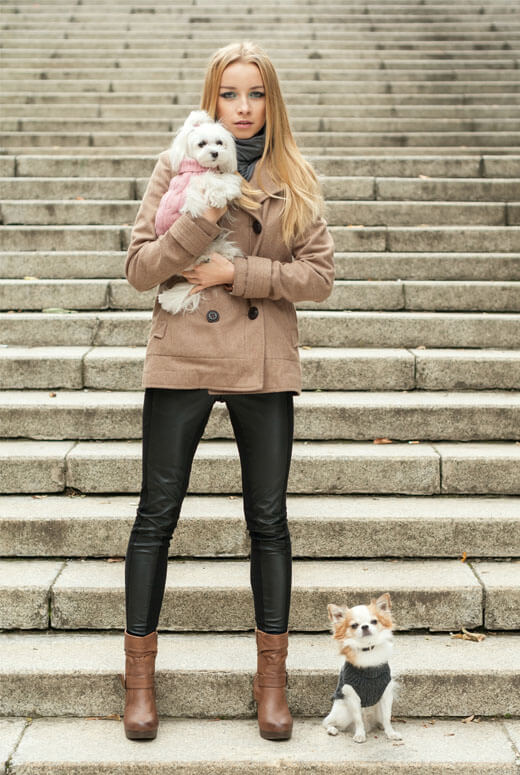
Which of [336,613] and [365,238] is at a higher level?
[365,238]

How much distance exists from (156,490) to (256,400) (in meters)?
0.45

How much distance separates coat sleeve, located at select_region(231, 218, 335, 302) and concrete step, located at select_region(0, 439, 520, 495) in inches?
58.4

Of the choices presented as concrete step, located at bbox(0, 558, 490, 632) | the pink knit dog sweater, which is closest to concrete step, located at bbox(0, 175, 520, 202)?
concrete step, located at bbox(0, 558, 490, 632)

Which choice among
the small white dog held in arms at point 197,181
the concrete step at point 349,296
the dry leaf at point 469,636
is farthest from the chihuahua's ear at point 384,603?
the concrete step at point 349,296

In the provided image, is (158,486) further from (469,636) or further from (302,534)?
(469,636)

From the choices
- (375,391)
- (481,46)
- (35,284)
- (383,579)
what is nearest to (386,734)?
(383,579)

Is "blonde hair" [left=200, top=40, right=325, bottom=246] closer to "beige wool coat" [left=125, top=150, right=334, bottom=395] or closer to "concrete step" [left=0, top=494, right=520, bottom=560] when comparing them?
"beige wool coat" [left=125, top=150, right=334, bottom=395]

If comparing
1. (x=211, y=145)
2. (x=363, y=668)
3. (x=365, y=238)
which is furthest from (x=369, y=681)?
(x=365, y=238)

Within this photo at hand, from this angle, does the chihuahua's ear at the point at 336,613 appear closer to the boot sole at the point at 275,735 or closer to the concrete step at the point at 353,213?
the boot sole at the point at 275,735

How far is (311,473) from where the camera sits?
14.3 feet

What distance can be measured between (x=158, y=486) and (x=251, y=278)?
2.48 feet

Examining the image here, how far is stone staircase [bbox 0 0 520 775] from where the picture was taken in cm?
342

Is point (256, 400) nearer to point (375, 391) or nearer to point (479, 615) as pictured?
point (479, 615)

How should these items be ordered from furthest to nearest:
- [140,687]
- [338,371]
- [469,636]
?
[338,371], [469,636], [140,687]
